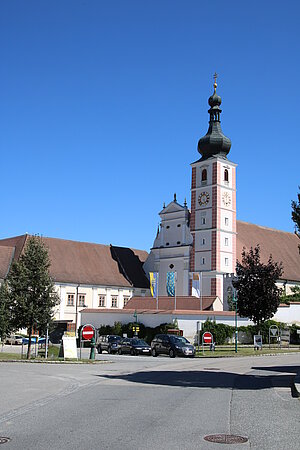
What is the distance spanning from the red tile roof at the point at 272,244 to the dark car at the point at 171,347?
97.3 feet

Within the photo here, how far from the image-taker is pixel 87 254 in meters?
71.8

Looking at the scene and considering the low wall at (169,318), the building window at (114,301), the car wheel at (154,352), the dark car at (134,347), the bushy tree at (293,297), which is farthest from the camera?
the building window at (114,301)

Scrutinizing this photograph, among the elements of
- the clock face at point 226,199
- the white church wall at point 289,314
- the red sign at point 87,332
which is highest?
the clock face at point 226,199

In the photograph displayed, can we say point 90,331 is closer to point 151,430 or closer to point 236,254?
point 151,430

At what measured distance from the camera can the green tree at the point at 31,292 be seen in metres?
34.0

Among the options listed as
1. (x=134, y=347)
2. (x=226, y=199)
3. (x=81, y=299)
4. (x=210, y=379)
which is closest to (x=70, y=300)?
(x=81, y=299)

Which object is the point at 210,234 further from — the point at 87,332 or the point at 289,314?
the point at 87,332

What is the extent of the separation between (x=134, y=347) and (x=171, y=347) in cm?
444

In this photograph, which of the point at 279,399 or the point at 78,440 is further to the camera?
the point at 279,399

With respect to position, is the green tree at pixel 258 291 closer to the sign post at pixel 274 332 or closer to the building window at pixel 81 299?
the sign post at pixel 274 332

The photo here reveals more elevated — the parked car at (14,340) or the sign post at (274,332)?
the sign post at (274,332)

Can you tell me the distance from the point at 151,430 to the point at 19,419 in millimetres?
2885

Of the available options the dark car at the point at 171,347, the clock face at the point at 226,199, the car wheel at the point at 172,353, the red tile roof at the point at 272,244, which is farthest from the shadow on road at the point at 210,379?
the red tile roof at the point at 272,244

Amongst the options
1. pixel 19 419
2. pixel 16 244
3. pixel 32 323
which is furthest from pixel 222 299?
pixel 19 419
